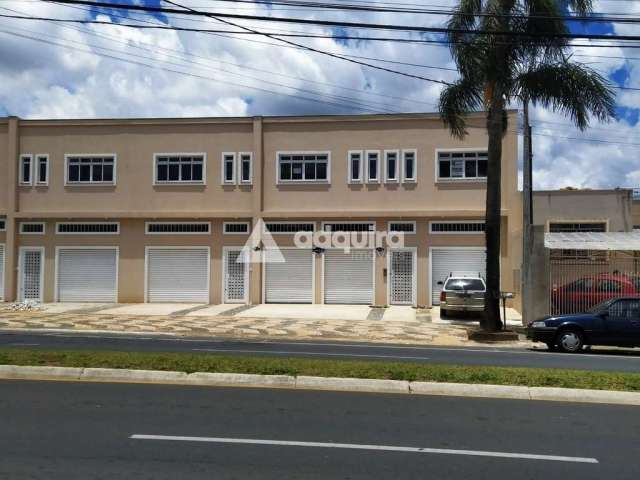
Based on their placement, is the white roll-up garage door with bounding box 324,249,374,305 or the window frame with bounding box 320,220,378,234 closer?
the window frame with bounding box 320,220,378,234

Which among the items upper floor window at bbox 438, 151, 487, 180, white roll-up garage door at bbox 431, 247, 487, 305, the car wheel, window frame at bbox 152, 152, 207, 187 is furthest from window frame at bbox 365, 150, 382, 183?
the car wheel

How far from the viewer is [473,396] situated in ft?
29.4

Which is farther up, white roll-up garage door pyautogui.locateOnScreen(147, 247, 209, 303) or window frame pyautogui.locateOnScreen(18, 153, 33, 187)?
window frame pyautogui.locateOnScreen(18, 153, 33, 187)

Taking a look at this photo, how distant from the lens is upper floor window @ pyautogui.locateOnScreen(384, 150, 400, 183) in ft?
89.7

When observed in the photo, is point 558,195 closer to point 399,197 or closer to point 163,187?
point 399,197

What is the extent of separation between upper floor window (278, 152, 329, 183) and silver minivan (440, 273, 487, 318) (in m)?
8.06

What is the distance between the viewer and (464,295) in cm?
2227

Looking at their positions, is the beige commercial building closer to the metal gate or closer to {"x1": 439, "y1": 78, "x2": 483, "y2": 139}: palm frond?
the metal gate

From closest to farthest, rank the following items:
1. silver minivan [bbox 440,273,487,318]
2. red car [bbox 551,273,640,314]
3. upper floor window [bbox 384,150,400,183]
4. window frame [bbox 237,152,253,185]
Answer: red car [bbox 551,273,640,314] < silver minivan [bbox 440,273,487,318] < upper floor window [bbox 384,150,400,183] < window frame [bbox 237,152,253,185]

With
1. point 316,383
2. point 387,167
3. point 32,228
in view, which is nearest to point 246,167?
point 387,167

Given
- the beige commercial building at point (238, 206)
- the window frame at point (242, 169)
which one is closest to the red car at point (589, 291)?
the beige commercial building at point (238, 206)

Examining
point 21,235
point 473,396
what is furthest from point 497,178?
point 21,235

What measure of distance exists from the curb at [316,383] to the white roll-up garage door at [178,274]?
59.5 ft

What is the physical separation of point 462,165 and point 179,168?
40.2 ft
